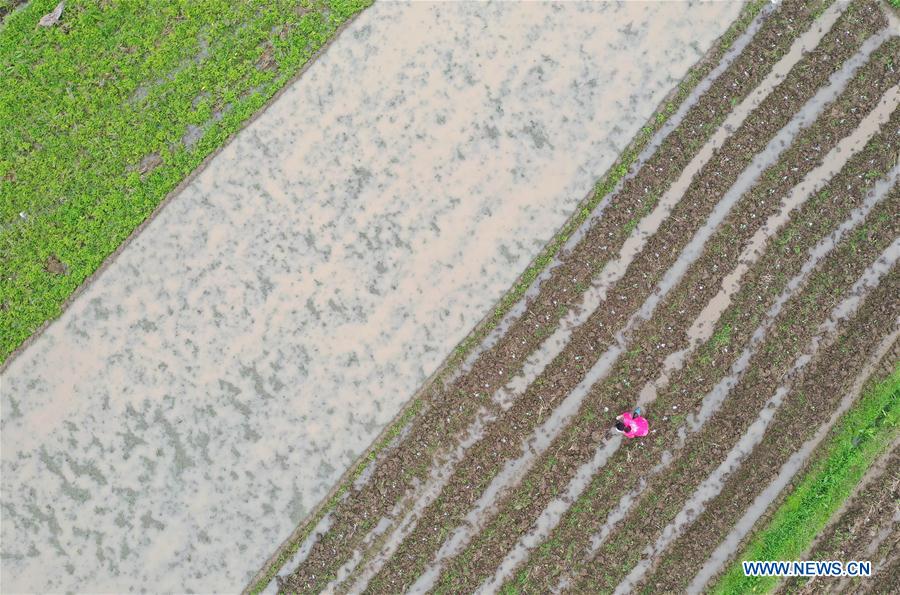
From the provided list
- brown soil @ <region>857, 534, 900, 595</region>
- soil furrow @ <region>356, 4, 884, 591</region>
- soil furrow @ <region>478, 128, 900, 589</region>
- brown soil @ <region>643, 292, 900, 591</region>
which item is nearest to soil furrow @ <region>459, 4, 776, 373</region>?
soil furrow @ <region>356, 4, 884, 591</region>

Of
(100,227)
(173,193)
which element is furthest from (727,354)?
(100,227)

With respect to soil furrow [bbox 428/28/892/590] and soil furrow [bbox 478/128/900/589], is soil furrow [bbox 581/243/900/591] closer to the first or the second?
soil furrow [bbox 478/128/900/589]

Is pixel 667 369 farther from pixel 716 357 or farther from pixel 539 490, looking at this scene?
pixel 539 490

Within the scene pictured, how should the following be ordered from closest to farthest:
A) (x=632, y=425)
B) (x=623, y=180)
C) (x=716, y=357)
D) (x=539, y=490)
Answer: (x=632, y=425)
(x=539, y=490)
(x=716, y=357)
(x=623, y=180)

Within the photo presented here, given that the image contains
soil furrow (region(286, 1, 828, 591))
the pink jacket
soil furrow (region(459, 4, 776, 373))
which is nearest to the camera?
the pink jacket

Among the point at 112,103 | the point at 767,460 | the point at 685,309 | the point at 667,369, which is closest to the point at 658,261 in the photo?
the point at 685,309
